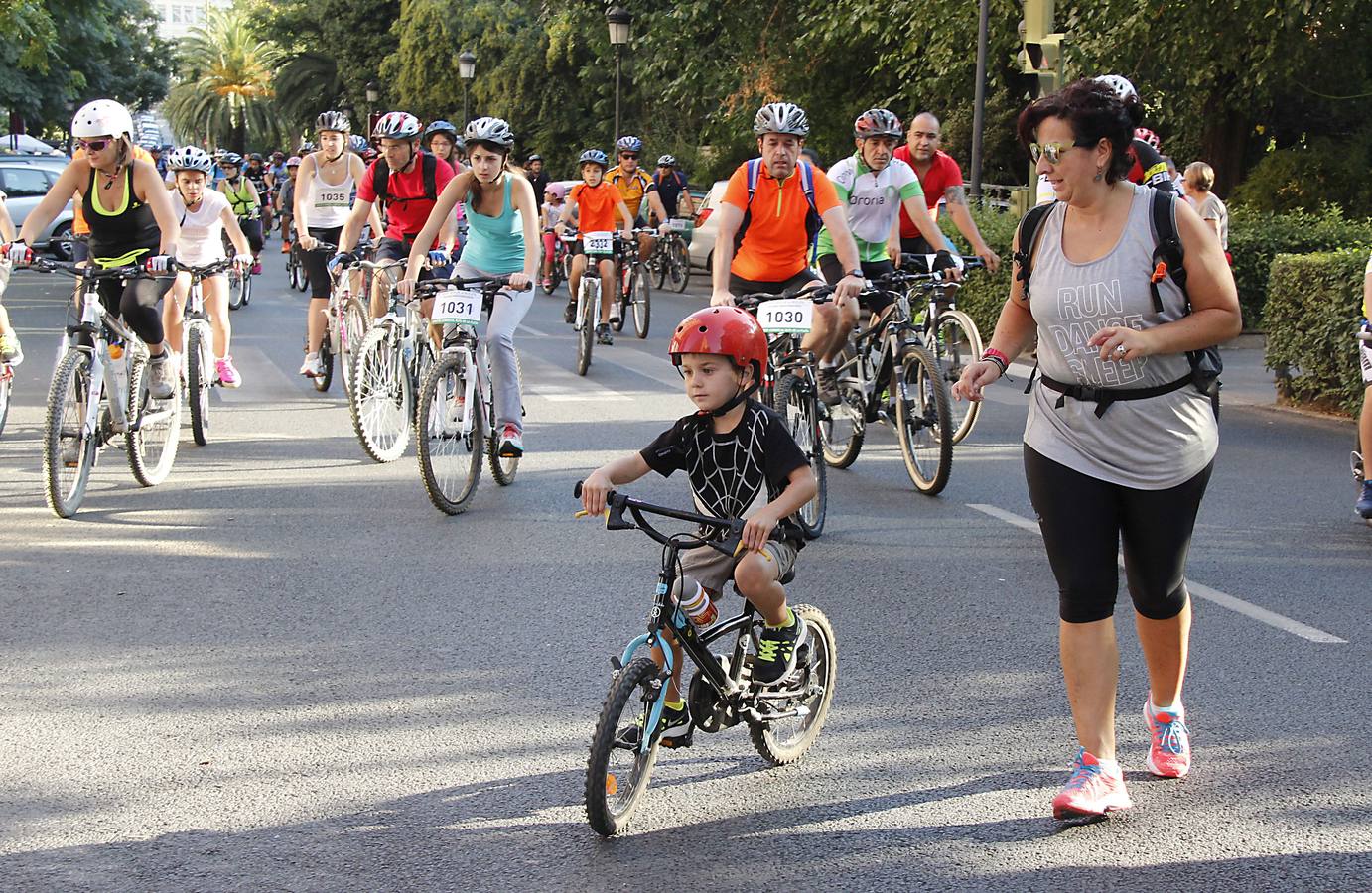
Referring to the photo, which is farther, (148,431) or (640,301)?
(640,301)

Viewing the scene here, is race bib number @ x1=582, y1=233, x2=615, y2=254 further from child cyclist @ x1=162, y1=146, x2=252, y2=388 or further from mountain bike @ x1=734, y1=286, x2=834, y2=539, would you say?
mountain bike @ x1=734, y1=286, x2=834, y2=539

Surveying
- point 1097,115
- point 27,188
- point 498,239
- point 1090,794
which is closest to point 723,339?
point 1097,115

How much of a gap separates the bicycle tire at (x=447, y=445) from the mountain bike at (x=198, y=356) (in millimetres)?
2140

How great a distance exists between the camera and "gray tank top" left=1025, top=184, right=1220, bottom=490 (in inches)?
172

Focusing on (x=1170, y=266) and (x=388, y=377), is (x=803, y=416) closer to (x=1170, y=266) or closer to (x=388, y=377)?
(x=388, y=377)

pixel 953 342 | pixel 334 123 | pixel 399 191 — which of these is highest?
pixel 334 123

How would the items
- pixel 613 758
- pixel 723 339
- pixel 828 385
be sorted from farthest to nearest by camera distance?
1. pixel 828 385
2. pixel 723 339
3. pixel 613 758

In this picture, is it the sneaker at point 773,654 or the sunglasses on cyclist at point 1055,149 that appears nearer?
the sunglasses on cyclist at point 1055,149

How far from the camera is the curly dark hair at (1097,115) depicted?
170 inches

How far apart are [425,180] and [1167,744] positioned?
299 inches

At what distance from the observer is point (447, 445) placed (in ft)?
28.7

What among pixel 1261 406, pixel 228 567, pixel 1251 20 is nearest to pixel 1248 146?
pixel 1251 20

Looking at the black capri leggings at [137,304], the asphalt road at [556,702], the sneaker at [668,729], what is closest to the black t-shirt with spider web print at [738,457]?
the sneaker at [668,729]

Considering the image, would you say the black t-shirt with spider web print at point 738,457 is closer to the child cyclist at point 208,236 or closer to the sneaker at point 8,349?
the child cyclist at point 208,236
